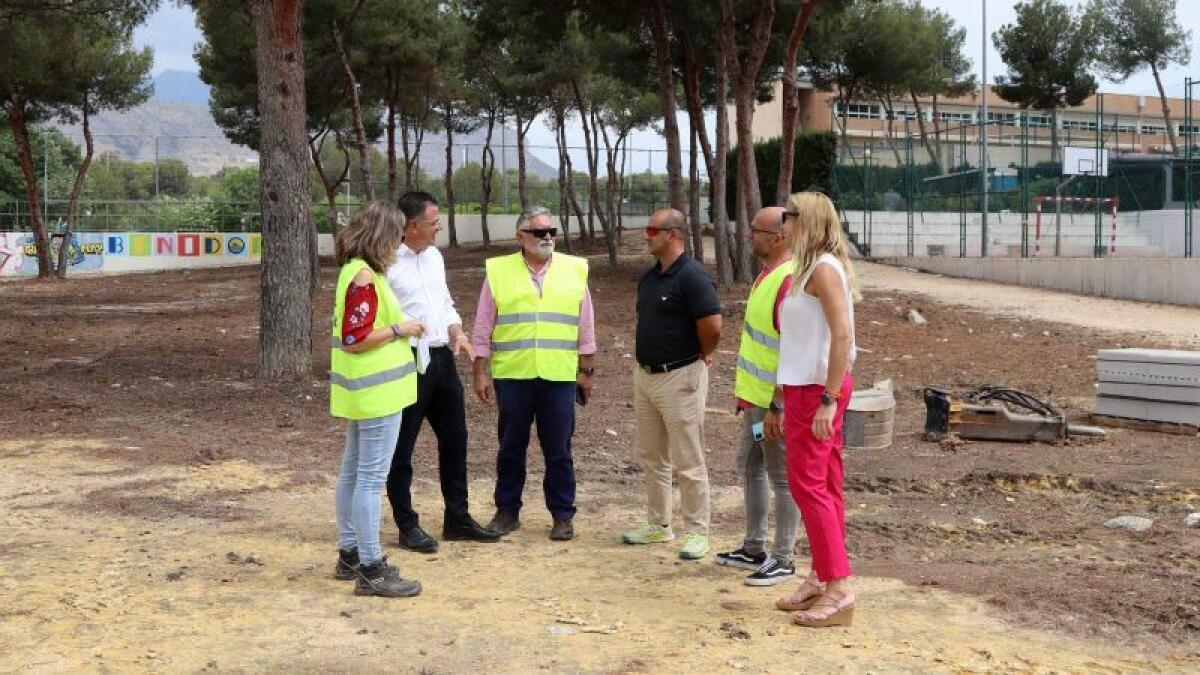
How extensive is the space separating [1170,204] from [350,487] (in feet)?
100.0

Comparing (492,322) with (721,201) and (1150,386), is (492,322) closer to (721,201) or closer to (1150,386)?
(1150,386)

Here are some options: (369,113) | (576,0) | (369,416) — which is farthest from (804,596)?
(369,113)

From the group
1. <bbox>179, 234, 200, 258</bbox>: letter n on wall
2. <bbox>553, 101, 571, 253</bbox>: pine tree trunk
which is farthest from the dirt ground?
<bbox>179, 234, 200, 258</bbox>: letter n on wall

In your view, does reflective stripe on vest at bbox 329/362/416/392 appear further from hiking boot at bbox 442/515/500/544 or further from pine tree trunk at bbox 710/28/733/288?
pine tree trunk at bbox 710/28/733/288

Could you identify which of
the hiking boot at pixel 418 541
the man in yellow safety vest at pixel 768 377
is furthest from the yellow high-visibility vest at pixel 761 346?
the hiking boot at pixel 418 541

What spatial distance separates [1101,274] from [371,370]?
74.9 ft

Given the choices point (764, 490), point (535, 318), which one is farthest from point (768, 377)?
point (535, 318)

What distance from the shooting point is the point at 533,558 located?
660 cm

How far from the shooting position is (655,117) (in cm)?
4822

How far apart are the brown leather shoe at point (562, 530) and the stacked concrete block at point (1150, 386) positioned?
6310mm

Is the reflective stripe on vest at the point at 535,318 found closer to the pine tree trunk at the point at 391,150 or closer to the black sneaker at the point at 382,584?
the black sneaker at the point at 382,584

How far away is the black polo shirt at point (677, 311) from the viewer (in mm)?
6617

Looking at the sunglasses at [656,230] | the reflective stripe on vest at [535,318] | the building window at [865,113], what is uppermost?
the building window at [865,113]

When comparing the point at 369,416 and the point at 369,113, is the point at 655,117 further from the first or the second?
the point at 369,416
